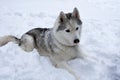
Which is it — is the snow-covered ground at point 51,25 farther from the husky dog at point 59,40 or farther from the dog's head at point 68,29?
the dog's head at point 68,29

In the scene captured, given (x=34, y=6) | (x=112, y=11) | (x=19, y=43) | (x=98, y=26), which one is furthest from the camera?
(x=34, y=6)

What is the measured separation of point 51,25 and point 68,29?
194 centimetres

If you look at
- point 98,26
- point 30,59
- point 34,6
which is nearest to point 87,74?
point 30,59

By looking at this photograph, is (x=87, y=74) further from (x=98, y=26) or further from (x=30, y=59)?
(x=98, y=26)

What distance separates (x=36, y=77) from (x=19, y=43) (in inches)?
43.2

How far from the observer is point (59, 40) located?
4586mm

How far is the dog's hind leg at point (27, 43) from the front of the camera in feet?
16.4

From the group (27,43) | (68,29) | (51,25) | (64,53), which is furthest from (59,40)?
(51,25)

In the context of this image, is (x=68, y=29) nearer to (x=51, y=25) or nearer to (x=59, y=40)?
(x=59, y=40)

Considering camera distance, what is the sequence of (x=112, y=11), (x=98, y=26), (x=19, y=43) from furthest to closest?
(x=112, y=11), (x=98, y=26), (x=19, y=43)

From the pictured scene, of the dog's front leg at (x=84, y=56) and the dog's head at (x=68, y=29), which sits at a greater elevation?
the dog's head at (x=68, y=29)

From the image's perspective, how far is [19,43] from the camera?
5.11 metres

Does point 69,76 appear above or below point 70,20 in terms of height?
below

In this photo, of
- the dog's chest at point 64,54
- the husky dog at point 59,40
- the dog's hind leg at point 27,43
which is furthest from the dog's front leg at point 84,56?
the dog's hind leg at point 27,43
